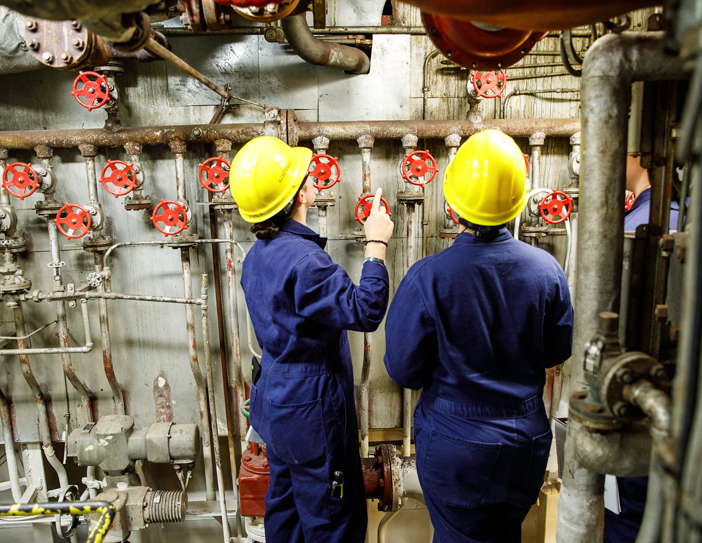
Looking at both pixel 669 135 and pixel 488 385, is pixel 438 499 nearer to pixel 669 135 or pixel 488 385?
pixel 488 385

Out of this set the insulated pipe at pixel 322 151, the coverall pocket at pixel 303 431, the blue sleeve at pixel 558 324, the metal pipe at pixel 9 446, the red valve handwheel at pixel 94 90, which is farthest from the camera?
the metal pipe at pixel 9 446

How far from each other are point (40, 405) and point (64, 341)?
0.43m

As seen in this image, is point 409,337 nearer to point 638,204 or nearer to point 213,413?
point 638,204

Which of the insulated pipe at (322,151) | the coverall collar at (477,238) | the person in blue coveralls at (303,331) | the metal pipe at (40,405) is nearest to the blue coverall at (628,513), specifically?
the coverall collar at (477,238)

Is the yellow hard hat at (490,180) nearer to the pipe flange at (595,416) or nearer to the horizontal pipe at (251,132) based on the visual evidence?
the pipe flange at (595,416)

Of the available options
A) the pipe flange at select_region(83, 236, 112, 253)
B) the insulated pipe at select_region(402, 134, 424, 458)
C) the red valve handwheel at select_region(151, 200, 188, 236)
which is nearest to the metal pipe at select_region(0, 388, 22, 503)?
the pipe flange at select_region(83, 236, 112, 253)

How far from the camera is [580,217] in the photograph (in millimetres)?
856

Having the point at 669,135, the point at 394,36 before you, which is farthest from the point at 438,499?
the point at 394,36

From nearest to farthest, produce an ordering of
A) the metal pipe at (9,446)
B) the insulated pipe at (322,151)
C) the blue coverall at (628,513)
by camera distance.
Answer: the blue coverall at (628,513), the insulated pipe at (322,151), the metal pipe at (9,446)

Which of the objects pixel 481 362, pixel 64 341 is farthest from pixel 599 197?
pixel 64 341

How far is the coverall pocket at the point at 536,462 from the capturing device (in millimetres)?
1387

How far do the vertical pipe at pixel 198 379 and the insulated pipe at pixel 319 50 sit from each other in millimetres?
1086

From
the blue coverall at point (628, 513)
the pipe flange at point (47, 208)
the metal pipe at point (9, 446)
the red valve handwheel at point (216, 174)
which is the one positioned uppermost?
the red valve handwheel at point (216, 174)

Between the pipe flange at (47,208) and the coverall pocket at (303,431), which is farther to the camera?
the pipe flange at (47,208)
